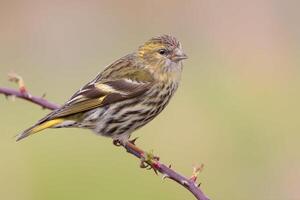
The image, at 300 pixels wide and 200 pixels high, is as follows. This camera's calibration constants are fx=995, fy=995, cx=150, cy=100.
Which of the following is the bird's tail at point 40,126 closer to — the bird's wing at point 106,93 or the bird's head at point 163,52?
the bird's wing at point 106,93

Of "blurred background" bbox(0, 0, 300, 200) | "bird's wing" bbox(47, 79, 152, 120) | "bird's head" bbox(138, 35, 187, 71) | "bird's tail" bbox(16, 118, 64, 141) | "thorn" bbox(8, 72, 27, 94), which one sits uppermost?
"blurred background" bbox(0, 0, 300, 200)

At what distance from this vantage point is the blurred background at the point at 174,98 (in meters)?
11.4

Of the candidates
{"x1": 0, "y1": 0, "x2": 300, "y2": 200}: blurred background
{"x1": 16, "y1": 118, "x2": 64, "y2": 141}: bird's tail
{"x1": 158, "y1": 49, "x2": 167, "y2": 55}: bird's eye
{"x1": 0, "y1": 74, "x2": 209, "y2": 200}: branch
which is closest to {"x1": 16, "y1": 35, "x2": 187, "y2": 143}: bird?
{"x1": 158, "y1": 49, "x2": 167, "y2": 55}: bird's eye

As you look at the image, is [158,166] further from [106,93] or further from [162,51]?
[162,51]

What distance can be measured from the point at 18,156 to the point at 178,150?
1.97 metres

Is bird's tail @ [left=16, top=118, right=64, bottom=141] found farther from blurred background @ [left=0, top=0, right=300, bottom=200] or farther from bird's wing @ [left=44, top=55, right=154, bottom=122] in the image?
blurred background @ [left=0, top=0, right=300, bottom=200]

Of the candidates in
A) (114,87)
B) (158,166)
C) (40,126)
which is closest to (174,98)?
(114,87)

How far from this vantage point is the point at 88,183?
11227 millimetres

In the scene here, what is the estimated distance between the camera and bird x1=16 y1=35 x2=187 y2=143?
6.54 metres

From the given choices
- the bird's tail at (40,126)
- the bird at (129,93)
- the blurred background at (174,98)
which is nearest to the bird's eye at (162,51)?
the bird at (129,93)

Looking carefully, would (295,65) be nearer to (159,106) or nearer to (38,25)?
(38,25)

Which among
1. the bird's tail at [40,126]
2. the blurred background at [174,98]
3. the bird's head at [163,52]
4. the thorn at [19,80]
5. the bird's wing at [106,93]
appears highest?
the blurred background at [174,98]

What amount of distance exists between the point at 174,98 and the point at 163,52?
705 centimetres

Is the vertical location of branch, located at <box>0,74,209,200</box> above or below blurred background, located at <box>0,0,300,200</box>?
below
